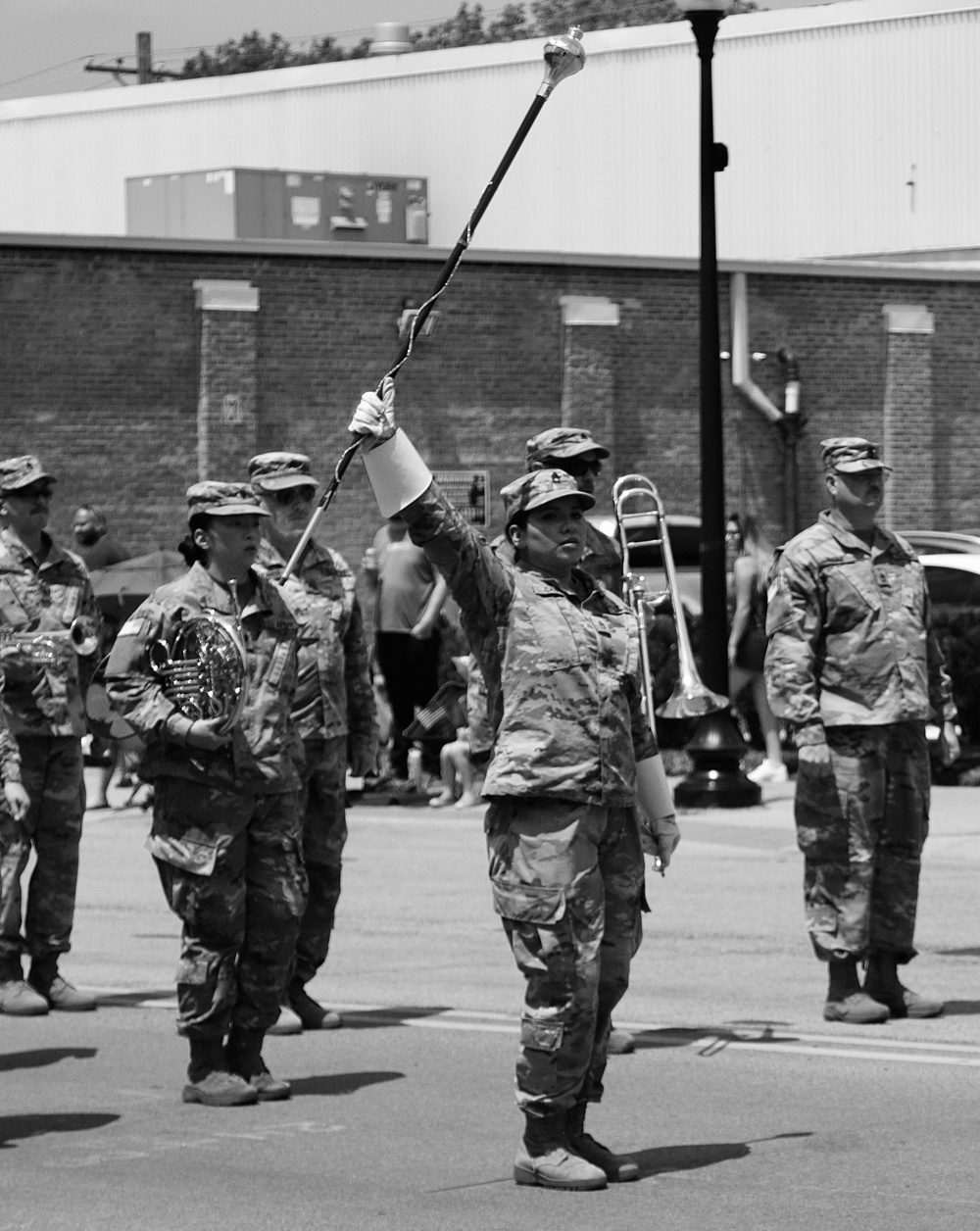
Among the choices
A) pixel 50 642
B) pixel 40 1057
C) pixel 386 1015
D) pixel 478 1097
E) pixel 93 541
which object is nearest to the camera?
pixel 478 1097

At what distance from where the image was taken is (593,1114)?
7426 millimetres

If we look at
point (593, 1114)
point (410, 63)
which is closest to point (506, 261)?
point (410, 63)

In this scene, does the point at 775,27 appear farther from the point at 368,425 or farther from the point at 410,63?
the point at 368,425

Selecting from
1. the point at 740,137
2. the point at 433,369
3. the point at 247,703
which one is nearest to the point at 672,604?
A: the point at 247,703

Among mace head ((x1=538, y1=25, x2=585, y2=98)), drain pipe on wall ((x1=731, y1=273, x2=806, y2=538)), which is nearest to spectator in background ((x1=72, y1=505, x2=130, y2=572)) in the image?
drain pipe on wall ((x1=731, y1=273, x2=806, y2=538))

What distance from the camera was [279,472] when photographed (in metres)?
8.99

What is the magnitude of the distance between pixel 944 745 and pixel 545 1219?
4209 mm

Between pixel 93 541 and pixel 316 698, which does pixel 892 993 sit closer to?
pixel 316 698

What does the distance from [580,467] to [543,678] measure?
5.02 ft

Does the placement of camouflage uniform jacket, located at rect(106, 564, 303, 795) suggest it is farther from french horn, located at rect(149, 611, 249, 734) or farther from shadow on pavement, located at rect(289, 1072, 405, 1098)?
shadow on pavement, located at rect(289, 1072, 405, 1098)

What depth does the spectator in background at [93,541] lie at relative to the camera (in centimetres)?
1841

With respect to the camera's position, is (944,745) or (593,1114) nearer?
(593,1114)

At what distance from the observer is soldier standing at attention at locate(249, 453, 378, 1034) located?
29.2 feet

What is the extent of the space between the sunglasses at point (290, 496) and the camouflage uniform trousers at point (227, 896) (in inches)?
66.3
